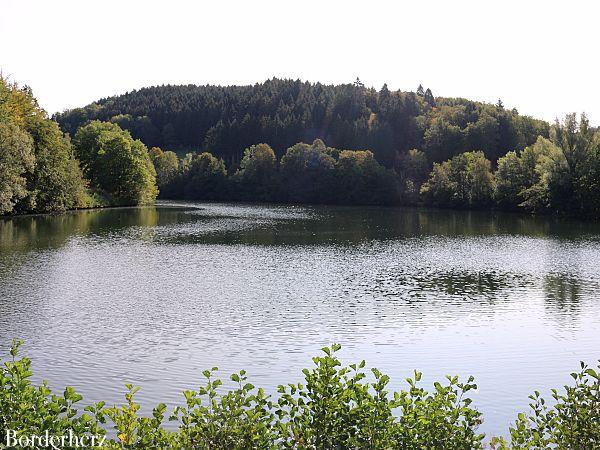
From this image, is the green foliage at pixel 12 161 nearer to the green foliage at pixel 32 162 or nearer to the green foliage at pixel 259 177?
the green foliage at pixel 32 162

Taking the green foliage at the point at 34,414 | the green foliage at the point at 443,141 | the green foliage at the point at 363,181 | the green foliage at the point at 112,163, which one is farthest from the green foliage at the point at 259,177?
the green foliage at the point at 34,414

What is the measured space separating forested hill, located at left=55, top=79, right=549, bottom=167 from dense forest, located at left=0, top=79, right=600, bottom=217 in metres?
0.32

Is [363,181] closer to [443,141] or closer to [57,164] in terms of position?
[443,141]

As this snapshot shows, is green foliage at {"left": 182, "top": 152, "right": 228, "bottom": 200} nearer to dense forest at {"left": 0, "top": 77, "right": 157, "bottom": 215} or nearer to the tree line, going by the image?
the tree line

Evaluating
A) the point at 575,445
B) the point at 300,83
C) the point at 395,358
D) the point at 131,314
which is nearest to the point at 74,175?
the point at 131,314

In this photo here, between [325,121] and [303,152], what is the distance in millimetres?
26240

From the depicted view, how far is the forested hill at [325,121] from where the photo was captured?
120 m

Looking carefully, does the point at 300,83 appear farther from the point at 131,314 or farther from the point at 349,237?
the point at 131,314

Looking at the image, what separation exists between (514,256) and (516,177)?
54.5 metres

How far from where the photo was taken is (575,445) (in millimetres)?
7891

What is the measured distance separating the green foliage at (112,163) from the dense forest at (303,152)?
163mm

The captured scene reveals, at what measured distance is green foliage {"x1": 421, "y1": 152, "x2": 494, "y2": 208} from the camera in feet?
321

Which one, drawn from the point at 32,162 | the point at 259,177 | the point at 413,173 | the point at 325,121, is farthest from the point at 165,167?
the point at 32,162

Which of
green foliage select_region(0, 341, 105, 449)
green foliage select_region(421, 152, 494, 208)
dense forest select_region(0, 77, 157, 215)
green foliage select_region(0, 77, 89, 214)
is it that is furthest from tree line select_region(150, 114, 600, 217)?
green foliage select_region(0, 341, 105, 449)
